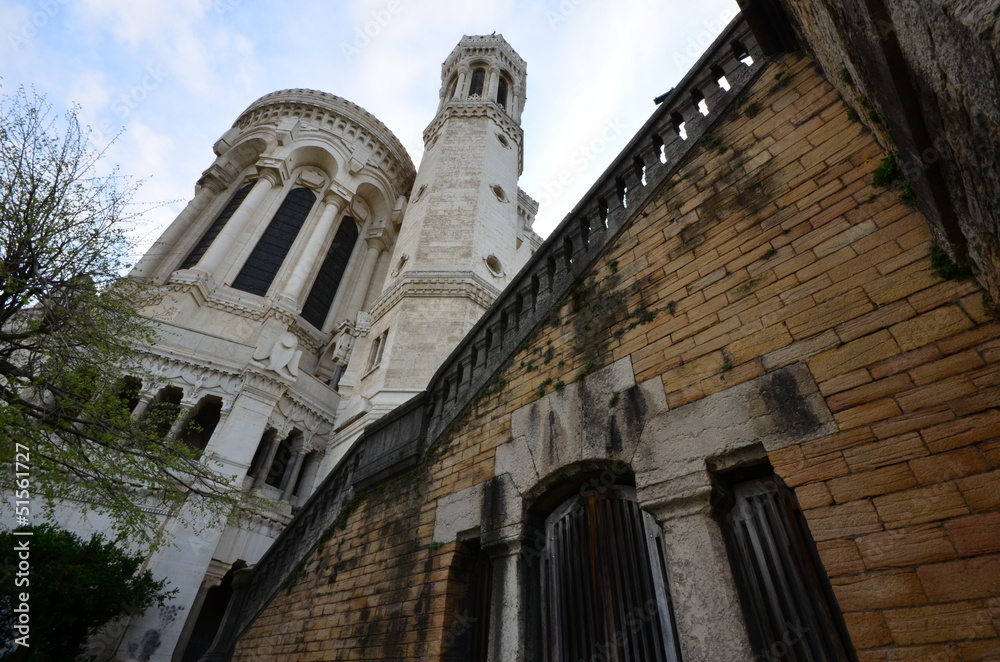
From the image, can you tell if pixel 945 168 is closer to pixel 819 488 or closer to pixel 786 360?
pixel 786 360

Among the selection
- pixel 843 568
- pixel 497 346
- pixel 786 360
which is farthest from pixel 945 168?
pixel 497 346

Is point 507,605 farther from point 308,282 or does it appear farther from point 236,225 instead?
point 236,225

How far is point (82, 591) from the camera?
7477 mm

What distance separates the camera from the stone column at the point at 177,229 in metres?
19.5

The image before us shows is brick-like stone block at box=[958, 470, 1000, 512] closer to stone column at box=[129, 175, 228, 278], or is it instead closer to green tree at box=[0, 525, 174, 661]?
green tree at box=[0, 525, 174, 661]

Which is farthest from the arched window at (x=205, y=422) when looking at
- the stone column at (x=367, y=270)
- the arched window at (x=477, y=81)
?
the arched window at (x=477, y=81)

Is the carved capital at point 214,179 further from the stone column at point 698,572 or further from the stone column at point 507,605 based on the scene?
the stone column at point 698,572

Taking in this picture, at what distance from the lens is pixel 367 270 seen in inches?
924

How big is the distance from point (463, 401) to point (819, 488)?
341 cm

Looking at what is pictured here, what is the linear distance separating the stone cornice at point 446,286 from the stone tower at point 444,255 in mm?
29

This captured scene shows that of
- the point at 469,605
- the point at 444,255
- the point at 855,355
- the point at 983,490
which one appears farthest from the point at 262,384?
the point at 983,490

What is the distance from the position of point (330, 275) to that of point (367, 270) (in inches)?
77.5

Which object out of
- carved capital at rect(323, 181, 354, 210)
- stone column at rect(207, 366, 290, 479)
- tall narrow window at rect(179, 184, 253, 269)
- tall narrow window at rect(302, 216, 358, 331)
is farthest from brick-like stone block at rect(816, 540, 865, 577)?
carved capital at rect(323, 181, 354, 210)

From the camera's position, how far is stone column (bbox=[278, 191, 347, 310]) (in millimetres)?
18203
